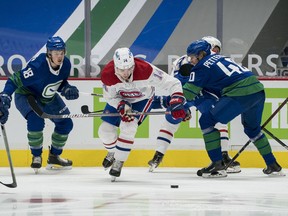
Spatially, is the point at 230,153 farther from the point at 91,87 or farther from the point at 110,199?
the point at 110,199

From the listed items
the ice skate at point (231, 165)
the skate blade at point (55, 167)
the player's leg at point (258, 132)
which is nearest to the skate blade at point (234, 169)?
the ice skate at point (231, 165)

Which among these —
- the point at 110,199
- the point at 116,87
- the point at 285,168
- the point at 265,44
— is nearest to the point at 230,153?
the point at 285,168

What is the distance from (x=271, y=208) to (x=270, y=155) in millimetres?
1944

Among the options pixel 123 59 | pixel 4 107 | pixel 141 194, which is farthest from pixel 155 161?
pixel 141 194

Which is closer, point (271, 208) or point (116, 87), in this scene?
point (271, 208)

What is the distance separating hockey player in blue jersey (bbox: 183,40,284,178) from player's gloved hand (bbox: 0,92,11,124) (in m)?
1.22

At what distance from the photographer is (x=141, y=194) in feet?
17.1

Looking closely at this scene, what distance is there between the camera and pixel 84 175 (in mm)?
6523

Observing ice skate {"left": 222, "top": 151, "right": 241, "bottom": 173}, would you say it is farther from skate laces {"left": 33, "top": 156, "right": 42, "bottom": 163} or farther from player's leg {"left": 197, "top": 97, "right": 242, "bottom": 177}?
skate laces {"left": 33, "top": 156, "right": 42, "bottom": 163}

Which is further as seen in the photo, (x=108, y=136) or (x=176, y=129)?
(x=176, y=129)

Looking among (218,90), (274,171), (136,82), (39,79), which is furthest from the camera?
(39,79)

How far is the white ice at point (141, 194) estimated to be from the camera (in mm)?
4453

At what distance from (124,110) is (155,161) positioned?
38.5 inches

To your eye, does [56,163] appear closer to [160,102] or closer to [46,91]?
[46,91]
